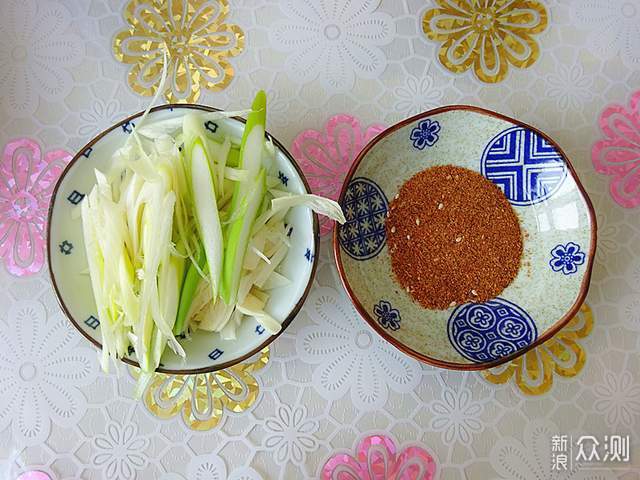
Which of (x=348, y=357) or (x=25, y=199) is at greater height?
(x=25, y=199)

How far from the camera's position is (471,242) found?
1156 millimetres

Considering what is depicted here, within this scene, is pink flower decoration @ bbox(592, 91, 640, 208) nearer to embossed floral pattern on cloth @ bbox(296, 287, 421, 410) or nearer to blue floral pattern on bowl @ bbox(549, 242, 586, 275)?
blue floral pattern on bowl @ bbox(549, 242, 586, 275)

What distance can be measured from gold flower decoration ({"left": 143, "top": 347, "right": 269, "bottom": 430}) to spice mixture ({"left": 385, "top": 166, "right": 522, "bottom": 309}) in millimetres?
334

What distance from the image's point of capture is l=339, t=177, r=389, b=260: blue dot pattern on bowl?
1.11m

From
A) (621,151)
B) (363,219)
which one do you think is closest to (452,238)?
(363,219)

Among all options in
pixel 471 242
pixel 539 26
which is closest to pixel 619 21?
pixel 539 26

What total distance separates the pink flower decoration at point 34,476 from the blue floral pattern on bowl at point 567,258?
991mm

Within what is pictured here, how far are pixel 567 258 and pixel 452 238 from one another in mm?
212

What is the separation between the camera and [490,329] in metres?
1.14

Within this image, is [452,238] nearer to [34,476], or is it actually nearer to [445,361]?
[445,361]

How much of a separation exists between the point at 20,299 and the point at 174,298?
1.09ft

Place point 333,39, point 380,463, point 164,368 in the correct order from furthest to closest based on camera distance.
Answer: point 333,39 → point 380,463 → point 164,368

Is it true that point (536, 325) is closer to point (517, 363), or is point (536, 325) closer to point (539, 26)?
point (517, 363)

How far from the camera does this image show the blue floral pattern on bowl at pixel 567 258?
1.13 m
